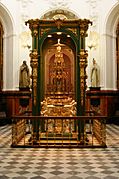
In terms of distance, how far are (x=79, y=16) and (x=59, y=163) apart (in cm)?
1183

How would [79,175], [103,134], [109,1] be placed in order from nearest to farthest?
[79,175] → [103,134] → [109,1]

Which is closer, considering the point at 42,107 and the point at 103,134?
the point at 103,134

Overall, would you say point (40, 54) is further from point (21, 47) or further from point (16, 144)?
point (21, 47)

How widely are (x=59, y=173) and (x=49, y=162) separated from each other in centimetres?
103

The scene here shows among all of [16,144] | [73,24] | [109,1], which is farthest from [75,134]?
[109,1]

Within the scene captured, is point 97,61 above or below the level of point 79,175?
above

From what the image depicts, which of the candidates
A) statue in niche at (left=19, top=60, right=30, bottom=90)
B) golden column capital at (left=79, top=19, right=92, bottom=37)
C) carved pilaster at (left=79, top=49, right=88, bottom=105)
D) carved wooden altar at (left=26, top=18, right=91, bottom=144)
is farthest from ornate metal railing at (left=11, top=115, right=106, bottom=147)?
statue in niche at (left=19, top=60, right=30, bottom=90)

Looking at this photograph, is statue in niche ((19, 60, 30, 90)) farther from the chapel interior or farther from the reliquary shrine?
the reliquary shrine

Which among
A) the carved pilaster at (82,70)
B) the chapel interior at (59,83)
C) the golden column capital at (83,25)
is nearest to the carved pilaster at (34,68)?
the chapel interior at (59,83)

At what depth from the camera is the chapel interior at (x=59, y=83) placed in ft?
30.2

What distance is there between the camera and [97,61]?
57.1ft

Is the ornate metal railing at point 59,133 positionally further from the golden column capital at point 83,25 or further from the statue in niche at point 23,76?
the statue in niche at point 23,76

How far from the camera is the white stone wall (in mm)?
17172

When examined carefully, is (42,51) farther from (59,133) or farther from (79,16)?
(79,16)
